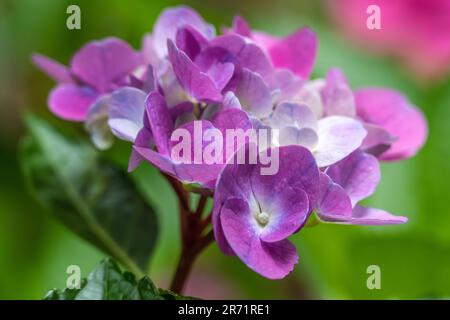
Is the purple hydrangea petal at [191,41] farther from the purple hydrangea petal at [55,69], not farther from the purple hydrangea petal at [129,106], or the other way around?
the purple hydrangea petal at [55,69]

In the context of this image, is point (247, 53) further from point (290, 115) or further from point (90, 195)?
point (90, 195)

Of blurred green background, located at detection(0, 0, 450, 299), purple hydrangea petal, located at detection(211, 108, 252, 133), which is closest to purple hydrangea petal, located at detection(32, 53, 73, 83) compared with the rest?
purple hydrangea petal, located at detection(211, 108, 252, 133)

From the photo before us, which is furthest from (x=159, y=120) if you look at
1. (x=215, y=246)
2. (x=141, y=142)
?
(x=215, y=246)

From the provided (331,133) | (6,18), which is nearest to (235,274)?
(331,133)

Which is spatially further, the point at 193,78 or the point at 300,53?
the point at 300,53

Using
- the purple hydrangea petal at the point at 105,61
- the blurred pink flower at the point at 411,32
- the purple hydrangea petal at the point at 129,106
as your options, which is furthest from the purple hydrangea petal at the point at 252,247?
the blurred pink flower at the point at 411,32

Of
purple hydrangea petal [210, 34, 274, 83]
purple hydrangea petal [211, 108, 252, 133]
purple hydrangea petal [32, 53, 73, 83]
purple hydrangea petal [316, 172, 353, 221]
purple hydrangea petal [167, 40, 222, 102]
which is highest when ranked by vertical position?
purple hydrangea petal [32, 53, 73, 83]

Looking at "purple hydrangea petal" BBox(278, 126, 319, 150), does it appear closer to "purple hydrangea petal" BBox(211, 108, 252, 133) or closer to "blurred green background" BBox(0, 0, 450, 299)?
"purple hydrangea petal" BBox(211, 108, 252, 133)
